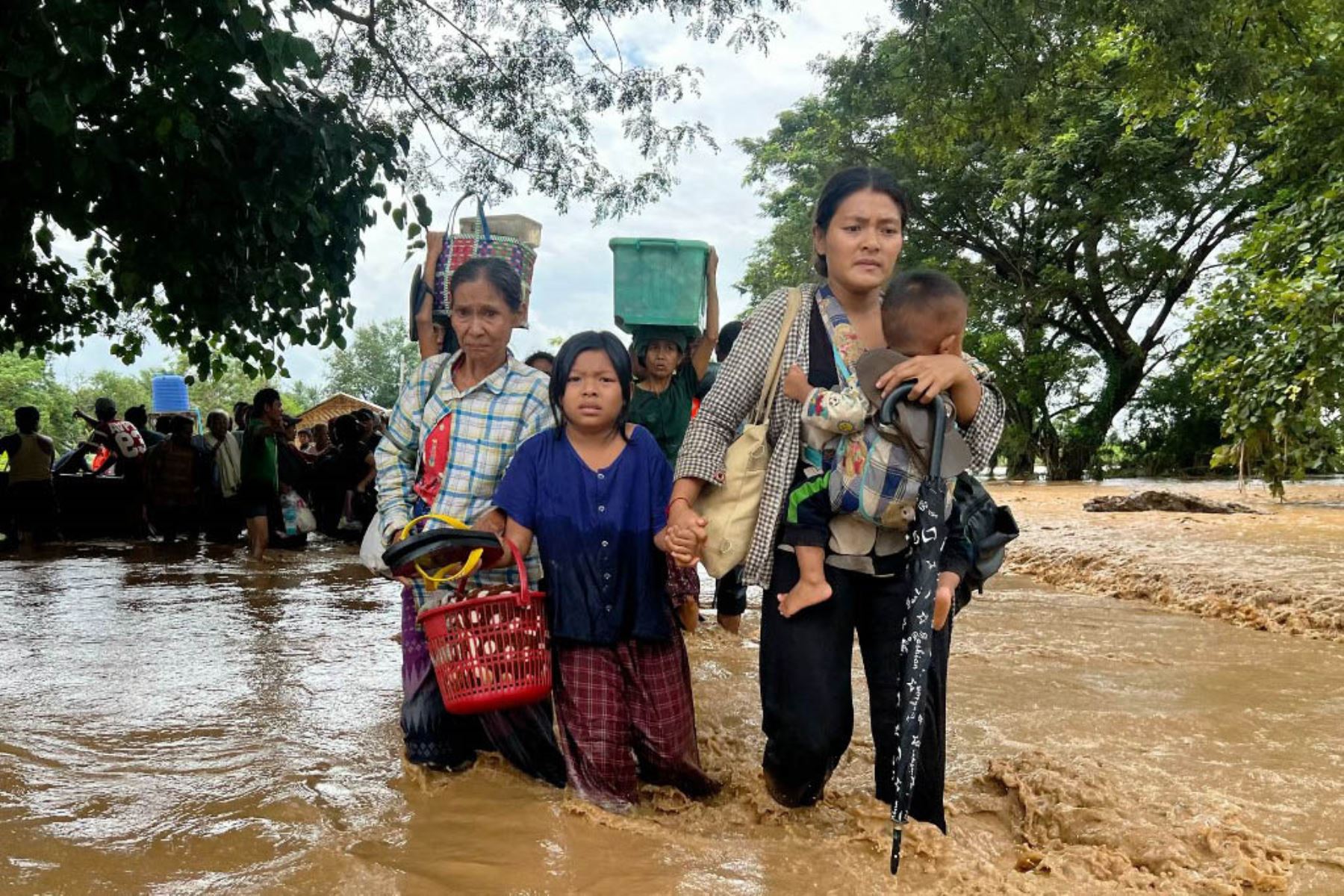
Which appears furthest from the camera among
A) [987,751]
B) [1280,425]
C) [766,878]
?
[1280,425]

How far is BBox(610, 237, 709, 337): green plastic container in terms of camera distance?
460 centimetres

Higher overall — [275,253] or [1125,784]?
[275,253]

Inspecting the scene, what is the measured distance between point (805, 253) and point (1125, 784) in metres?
19.7

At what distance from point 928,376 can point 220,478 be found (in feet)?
34.5

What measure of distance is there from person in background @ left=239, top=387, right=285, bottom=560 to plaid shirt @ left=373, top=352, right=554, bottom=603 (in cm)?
686

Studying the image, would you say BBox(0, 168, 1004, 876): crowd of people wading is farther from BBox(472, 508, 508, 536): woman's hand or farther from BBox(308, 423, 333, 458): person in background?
BBox(308, 423, 333, 458): person in background

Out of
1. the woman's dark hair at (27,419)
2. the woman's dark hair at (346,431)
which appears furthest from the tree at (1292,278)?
the woman's dark hair at (27,419)

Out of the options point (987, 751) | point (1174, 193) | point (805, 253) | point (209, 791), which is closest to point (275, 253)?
point (209, 791)

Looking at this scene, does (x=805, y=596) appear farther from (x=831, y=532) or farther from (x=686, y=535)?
(x=686, y=535)

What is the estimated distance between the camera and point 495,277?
334 cm

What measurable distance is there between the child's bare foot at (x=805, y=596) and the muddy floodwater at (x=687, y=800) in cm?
58

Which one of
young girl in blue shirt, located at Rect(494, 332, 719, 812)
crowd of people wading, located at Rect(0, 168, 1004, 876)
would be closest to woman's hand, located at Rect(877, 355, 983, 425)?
crowd of people wading, located at Rect(0, 168, 1004, 876)

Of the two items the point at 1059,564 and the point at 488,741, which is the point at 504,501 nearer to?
the point at 488,741

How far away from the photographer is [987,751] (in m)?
3.78
